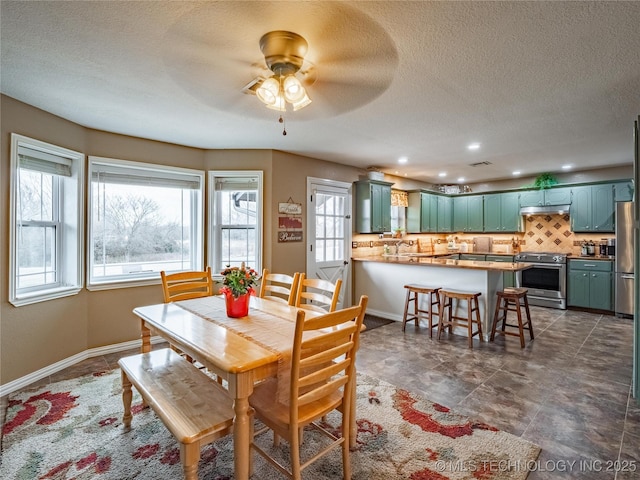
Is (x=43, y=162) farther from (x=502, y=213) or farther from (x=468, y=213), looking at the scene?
(x=502, y=213)

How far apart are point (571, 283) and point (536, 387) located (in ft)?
12.5

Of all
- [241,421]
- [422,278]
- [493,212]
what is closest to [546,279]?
[493,212]

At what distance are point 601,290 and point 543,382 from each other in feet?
11.9

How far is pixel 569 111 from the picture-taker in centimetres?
296

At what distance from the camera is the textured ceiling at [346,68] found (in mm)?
1651

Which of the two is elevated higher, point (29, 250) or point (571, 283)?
point (29, 250)

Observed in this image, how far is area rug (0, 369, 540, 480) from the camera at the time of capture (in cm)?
179

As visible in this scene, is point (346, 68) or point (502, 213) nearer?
point (346, 68)

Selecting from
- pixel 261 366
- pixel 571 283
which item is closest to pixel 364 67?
pixel 261 366

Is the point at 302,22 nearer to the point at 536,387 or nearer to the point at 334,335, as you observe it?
the point at 334,335

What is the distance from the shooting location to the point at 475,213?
7.14 metres

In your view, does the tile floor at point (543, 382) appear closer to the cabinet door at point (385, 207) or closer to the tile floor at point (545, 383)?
the tile floor at point (545, 383)

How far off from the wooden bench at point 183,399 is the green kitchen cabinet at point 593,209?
21.9 feet

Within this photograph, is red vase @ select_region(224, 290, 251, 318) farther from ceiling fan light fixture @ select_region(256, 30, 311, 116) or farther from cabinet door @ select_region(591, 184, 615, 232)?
cabinet door @ select_region(591, 184, 615, 232)
